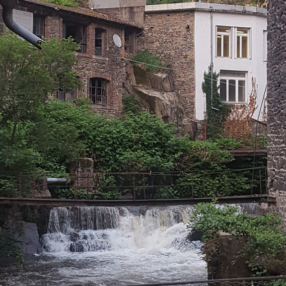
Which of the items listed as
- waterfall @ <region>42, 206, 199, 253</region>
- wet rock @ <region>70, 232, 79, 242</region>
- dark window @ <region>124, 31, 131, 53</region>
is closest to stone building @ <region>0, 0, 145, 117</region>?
dark window @ <region>124, 31, 131, 53</region>

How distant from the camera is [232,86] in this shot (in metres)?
31.2

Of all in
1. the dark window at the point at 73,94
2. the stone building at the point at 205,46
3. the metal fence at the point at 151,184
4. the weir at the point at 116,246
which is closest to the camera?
the weir at the point at 116,246

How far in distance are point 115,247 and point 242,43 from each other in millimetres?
16045

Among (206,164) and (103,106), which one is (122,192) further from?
(103,106)

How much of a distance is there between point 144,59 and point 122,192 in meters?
8.37

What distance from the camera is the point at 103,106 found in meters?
28.6

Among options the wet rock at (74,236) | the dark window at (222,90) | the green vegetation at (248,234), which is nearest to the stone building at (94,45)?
the dark window at (222,90)

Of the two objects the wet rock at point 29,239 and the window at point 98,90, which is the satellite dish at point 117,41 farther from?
the wet rock at point 29,239

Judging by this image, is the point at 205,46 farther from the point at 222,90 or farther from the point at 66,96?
the point at 66,96

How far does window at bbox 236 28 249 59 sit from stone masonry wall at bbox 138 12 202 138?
241 centimetres

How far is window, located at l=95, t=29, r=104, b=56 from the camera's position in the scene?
95.2 feet

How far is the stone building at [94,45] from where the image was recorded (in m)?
27.0

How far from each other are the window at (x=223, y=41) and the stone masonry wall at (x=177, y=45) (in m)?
1.44

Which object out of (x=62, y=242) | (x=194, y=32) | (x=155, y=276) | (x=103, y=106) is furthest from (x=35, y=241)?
(x=194, y=32)
